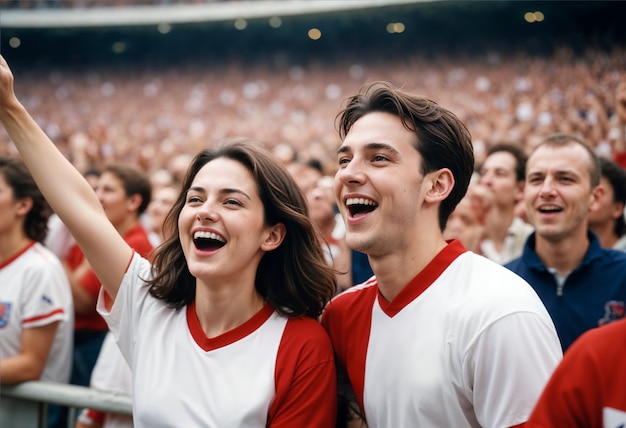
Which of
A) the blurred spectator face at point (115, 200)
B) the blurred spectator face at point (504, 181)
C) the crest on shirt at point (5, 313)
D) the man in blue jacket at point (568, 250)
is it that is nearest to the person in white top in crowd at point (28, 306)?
the crest on shirt at point (5, 313)

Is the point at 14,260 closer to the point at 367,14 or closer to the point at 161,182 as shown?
the point at 161,182

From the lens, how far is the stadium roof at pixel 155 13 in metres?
20.6

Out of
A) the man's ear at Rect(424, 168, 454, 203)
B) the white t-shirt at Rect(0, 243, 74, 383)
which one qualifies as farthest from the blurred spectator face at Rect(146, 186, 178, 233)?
the man's ear at Rect(424, 168, 454, 203)

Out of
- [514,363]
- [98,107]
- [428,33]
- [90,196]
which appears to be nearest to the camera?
[514,363]

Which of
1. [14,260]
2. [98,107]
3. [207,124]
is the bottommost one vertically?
[14,260]

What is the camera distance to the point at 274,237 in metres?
2.58

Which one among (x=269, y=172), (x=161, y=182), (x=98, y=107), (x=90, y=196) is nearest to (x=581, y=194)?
(x=269, y=172)

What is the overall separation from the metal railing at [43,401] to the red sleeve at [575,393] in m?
1.81

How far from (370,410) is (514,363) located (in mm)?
533

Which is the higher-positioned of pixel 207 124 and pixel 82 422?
pixel 207 124

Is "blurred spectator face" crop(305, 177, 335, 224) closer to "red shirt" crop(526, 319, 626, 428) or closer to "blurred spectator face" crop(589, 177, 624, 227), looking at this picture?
"blurred spectator face" crop(589, 177, 624, 227)

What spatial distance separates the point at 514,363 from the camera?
188 centimetres

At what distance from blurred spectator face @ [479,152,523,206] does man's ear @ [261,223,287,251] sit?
268 cm

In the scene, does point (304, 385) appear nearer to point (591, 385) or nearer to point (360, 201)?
point (360, 201)
